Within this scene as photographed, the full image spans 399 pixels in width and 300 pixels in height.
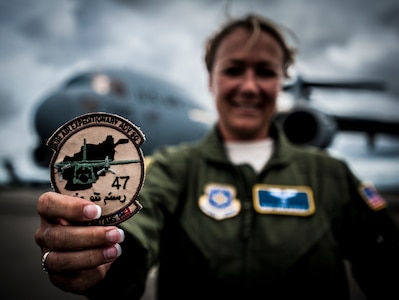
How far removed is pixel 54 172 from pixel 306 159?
1.23m

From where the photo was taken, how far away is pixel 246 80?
1.31 meters

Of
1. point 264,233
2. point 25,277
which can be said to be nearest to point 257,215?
point 264,233

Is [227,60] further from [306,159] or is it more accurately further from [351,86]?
[351,86]

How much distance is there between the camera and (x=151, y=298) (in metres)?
2.29

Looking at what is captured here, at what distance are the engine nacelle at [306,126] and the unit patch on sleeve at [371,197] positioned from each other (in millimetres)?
3717

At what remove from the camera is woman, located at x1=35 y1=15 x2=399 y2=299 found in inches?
42.0

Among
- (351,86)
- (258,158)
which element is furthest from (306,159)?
(351,86)

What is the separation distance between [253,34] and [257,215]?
898 millimetres

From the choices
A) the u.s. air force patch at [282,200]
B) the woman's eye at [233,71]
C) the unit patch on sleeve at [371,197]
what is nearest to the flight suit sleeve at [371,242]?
the unit patch on sleeve at [371,197]

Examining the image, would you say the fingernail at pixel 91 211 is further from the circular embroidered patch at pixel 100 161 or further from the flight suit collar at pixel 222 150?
the flight suit collar at pixel 222 150

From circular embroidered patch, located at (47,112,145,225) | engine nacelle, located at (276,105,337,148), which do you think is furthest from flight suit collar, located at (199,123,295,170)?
engine nacelle, located at (276,105,337,148)

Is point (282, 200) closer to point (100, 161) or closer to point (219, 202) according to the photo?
point (219, 202)

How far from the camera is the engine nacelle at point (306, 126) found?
4.93m

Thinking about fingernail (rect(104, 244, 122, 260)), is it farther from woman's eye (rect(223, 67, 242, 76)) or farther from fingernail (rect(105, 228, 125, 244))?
woman's eye (rect(223, 67, 242, 76))
